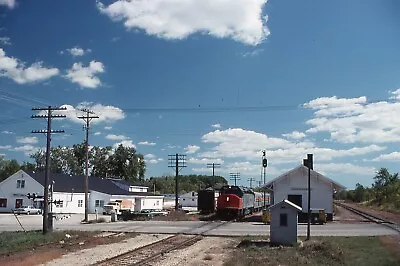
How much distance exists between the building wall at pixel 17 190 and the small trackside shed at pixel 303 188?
34916 mm

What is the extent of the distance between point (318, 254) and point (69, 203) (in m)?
51.1

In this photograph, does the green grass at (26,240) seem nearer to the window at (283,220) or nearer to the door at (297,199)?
the window at (283,220)

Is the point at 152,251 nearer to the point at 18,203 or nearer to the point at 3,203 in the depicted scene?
the point at 18,203

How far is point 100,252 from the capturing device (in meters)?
25.1

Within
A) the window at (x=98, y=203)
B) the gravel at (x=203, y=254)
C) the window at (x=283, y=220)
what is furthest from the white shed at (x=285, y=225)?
the window at (x=98, y=203)

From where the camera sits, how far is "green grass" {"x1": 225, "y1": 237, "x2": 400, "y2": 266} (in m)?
19.7

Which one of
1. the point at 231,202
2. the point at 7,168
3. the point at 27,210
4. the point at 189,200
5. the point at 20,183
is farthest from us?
the point at 7,168

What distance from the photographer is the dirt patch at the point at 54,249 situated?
21.8 m

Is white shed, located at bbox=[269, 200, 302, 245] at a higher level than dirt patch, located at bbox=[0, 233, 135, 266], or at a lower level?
higher

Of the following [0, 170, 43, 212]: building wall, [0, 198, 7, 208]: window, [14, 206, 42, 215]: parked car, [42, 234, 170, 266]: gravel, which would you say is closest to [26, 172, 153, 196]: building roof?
[0, 170, 43, 212]: building wall

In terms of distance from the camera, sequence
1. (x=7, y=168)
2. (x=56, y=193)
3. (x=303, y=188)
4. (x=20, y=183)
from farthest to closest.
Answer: (x=7, y=168)
(x=20, y=183)
(x=56, y=193)
(x=303, y=188)

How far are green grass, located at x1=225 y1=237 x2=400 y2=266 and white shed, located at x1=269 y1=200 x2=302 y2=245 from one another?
71 cm

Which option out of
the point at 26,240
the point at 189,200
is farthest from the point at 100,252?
the point at 189,200

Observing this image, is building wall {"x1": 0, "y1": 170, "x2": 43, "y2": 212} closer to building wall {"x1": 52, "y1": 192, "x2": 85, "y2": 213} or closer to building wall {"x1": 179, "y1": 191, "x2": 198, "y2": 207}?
building wall {"x1": 52, "y1": 192, "x2": 85, "y2": 213}
